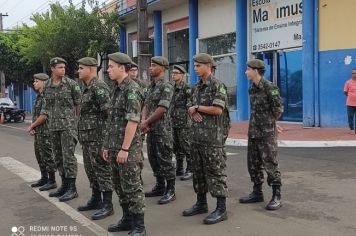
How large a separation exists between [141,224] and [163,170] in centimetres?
180

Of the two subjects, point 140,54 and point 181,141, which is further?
point 140,54

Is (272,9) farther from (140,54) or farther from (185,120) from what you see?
(185,120)

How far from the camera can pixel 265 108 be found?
6.24m

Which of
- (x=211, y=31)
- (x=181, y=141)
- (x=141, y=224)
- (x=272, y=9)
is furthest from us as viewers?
(x=211, y=31)

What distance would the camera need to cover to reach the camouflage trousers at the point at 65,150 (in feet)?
23.1

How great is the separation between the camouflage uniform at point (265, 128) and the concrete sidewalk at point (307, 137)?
18.9 ft

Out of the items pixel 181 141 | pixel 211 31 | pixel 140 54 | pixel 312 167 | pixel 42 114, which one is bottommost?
pixel 312 167

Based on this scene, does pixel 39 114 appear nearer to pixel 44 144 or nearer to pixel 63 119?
pixel 44 144

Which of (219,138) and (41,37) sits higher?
(41,37)

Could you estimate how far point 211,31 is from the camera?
1988cm

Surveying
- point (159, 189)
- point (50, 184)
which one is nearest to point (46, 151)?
point (50, 184)

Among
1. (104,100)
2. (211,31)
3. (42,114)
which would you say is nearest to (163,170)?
(104,100)

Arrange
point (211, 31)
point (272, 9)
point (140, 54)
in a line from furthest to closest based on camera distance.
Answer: point (211, 31), point (272, 9), point (140, 54)

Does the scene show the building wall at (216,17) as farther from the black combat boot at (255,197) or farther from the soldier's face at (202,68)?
the soldier's face at (202,68)
